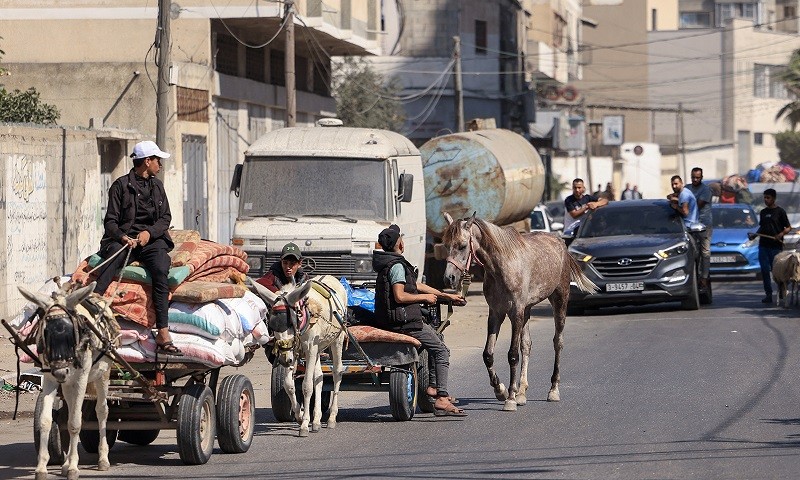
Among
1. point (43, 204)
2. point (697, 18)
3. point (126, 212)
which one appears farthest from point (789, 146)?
point (126, 212)

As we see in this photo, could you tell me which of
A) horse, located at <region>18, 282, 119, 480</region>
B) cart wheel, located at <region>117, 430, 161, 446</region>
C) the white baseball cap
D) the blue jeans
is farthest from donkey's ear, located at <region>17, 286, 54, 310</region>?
the blue jeans

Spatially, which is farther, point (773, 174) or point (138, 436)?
point (773, 174)

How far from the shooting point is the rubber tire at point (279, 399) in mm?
12484

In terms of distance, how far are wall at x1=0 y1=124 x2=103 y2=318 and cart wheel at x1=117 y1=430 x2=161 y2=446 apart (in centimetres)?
907

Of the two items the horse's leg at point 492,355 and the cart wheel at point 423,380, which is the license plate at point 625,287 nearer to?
the horse's leg at point 492,355

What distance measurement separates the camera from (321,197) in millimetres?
19984

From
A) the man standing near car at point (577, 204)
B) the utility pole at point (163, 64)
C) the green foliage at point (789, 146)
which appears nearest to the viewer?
the utility pole at point (163, 64)

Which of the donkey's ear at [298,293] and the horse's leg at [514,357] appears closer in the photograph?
the donkey's ear at [298,293]

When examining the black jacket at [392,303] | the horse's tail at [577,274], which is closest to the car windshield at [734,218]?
the horse's tail at [577,274]

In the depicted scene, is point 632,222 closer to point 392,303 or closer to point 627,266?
point 627,266

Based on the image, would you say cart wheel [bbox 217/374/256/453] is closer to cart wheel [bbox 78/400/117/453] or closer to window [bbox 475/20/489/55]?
cart wheel [bbox 78/400/117/453]

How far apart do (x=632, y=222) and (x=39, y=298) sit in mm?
16654

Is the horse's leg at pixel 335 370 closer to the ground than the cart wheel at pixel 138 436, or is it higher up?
higher up

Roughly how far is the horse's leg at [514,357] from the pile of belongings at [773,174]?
3520 centimetres
